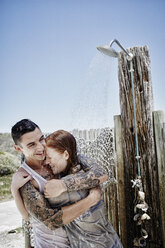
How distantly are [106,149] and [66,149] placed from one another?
3.20ft

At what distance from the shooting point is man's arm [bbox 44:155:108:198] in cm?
148

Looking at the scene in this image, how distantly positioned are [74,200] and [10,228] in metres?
3.65

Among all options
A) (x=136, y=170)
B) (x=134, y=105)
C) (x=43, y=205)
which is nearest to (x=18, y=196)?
(x=43, y=205)

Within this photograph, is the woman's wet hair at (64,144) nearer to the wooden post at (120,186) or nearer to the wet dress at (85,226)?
the wet dress at (85,226)

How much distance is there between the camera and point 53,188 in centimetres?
147

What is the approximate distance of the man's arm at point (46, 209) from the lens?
1.47 meters

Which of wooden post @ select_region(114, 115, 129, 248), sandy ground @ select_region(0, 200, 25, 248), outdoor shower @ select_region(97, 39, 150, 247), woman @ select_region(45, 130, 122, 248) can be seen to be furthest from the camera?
sandy ground @ select_region(0, 200, 25, 248)

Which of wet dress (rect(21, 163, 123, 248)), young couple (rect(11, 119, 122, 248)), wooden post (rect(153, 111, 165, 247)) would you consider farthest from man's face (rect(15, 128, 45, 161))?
wooden post (rect(153, 111, 165, 247))

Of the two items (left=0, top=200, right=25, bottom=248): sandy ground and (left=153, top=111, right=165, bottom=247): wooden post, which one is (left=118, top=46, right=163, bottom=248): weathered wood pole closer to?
(left=153, top=111, right=165, bottom=247): wooden post

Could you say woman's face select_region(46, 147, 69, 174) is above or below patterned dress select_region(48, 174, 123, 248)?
above

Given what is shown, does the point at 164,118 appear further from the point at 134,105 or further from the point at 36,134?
the point at 36,134

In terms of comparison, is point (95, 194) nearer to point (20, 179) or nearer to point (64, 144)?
point (64, 144)

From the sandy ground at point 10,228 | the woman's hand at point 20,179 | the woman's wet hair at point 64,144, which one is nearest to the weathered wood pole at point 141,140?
the woman's wet hair at point 64,144

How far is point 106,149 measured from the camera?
8.31 feet
